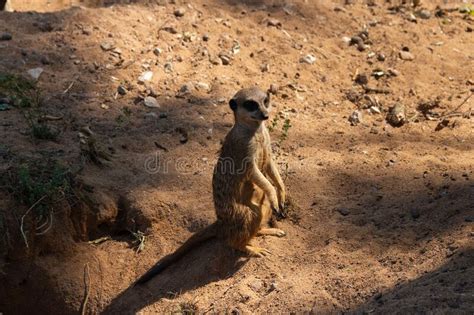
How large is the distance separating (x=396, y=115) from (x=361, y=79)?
0.49 meters

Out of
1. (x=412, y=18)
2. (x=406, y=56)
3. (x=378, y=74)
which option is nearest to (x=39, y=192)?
(x=378, y=74)

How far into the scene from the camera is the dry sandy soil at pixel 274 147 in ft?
9.56

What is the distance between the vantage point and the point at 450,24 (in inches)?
199

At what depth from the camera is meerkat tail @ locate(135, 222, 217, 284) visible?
322 centimetres

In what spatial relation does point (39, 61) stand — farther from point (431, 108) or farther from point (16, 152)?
point (431, 108)

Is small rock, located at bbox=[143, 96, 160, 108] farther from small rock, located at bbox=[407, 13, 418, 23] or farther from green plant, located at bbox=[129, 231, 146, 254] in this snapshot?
small rock, located at bbox=[407, 13, 418, 23]

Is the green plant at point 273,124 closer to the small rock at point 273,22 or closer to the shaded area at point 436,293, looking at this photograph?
the small rock at point 273,22

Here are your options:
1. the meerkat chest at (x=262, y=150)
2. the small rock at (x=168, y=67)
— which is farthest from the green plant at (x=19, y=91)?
the meerkat chest at (x=262, y=150)

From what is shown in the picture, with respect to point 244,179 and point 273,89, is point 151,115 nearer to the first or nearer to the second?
point 273,89

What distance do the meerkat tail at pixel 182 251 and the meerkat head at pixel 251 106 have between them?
0.56 m

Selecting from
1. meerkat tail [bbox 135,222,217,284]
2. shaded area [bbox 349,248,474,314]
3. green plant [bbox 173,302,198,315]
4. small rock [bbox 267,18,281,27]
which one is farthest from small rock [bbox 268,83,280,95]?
shaded area [bbox 349,248,474,314]

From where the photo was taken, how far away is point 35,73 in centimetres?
420

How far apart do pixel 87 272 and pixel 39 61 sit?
5.45 ft

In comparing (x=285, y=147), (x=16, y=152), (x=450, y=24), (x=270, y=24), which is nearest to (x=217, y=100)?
(x=285, y=147)
